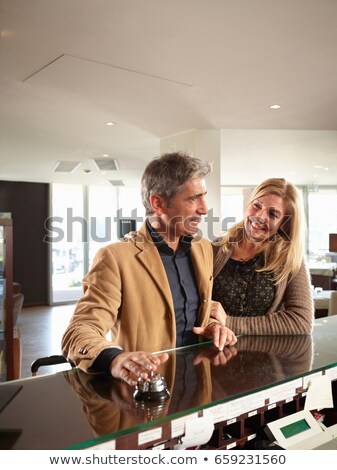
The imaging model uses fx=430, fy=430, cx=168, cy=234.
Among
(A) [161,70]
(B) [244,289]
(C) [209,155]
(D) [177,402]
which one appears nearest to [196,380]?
(D) [177,402]

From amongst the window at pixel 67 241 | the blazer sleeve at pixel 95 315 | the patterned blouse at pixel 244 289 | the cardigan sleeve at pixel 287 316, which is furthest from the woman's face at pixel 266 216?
the window at pixel 67 241

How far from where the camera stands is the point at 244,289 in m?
2.01

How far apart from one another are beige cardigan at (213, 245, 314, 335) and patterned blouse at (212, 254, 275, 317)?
0.03 meters

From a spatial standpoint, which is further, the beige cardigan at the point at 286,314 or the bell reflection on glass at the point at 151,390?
the beige cardigan at the point at 286,314

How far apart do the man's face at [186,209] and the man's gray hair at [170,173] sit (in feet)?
0.07

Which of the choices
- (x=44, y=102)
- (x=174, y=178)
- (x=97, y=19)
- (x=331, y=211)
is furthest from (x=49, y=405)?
(x=331, y=211)

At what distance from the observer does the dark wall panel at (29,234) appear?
10.8 meters

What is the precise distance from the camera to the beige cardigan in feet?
5.82

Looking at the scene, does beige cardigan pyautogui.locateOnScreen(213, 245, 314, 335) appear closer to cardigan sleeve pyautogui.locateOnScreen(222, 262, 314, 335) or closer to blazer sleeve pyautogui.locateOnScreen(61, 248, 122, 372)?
cardigan sleeve pyautogui.locateOnScreen(222, 262, 314, 335)

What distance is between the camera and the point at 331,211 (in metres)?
13.5

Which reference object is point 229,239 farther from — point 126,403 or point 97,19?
point 97,19

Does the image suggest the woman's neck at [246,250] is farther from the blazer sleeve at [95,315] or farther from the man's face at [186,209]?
the blazer sleeve at [95,315]

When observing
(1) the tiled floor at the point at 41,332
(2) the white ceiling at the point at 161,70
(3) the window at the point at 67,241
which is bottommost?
(1) the tiled floor at the point at 41,332

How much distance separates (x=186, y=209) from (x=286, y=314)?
0.63 meters
